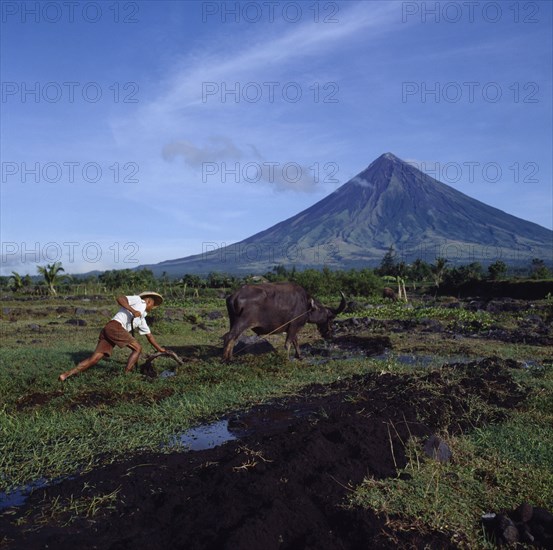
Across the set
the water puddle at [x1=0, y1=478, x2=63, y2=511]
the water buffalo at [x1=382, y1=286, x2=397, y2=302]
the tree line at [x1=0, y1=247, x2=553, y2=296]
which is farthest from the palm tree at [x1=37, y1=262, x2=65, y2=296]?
the water puddle at [x1=0, y1=478, x2=63, y2=511]

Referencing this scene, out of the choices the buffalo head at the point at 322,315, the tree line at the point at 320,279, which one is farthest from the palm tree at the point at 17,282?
the buffalo head at the point at 322,315

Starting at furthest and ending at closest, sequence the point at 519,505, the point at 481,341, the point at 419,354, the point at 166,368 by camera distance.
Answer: the point at 481,341 → the point at 419,354 → the point at 166,368 → the point at 519,505

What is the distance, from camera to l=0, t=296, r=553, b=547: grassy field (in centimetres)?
475

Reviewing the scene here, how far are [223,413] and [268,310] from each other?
465cm

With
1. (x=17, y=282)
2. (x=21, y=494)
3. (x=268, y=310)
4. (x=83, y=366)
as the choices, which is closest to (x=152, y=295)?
(x=83, y=366)

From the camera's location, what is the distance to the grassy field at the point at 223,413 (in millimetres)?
4754

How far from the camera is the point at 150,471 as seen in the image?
538 cm

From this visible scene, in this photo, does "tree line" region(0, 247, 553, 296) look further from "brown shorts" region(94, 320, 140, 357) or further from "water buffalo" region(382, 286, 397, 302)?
"brown shorts" region(94, 320, 140, 357)

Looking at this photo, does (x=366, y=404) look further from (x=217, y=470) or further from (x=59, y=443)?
(x=59, y=443)

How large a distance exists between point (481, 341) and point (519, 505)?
37.9ft

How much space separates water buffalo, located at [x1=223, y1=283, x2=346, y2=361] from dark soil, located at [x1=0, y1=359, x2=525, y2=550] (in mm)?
4463

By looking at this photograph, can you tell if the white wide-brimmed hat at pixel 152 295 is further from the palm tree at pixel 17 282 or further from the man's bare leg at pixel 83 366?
the palm tree at pixel 17 282

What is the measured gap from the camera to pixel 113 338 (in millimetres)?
9359

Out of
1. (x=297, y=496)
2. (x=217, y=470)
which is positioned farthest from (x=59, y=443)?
(x=297, y=496)
